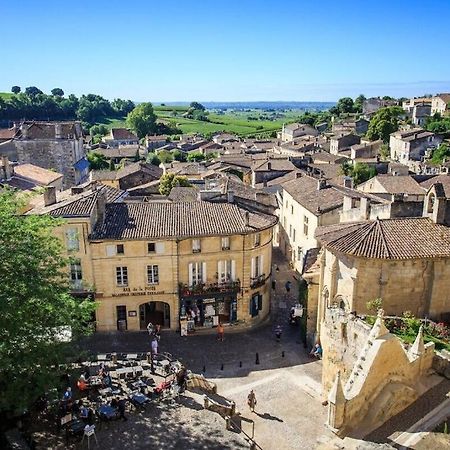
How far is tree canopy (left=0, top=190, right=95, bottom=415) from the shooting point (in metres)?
19.6

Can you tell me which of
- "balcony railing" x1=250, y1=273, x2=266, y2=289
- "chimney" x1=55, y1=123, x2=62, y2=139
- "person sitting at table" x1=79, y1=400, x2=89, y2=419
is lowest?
"person sitting at table" x1=79, y1=400, x2=89, y2=419

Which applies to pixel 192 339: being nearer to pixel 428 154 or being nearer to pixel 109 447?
pixel 109 447

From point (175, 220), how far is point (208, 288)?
19.0ft

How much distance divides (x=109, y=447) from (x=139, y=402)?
124 inches

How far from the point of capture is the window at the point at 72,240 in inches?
1404

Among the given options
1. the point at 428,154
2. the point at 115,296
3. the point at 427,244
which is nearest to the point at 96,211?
the point at 115,296

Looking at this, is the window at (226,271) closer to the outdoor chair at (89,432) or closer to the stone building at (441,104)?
the outdoor chair at (89,432)

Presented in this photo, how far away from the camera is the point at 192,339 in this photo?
37.5m

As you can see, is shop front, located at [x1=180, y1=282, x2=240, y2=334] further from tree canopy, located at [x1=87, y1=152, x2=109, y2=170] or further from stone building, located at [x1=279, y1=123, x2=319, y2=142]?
stone building, located at [x1=279, y1=123, x2=319, y2=142]

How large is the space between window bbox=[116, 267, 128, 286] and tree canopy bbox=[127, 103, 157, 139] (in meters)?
150

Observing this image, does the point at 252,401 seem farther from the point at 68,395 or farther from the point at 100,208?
the point at 100,208

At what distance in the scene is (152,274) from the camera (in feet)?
123

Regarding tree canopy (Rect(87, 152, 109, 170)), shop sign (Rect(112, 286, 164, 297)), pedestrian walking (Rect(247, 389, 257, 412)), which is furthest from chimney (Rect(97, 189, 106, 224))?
tree canopy (Rect(87, 152, 109, 170))

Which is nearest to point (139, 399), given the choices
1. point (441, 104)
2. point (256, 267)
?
point (256, 267)
